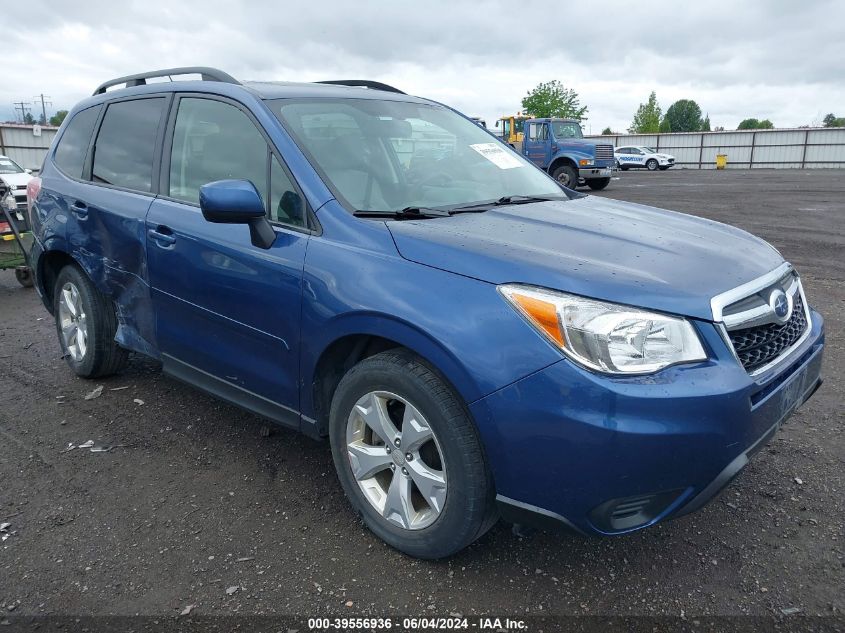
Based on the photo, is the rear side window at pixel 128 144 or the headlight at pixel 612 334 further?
the rear side window at pixel 128 144

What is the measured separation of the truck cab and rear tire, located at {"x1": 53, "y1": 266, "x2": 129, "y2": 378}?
18.3 m

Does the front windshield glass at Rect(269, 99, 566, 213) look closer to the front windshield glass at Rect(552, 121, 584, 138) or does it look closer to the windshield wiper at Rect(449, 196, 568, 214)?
the windshield wiper at Rect(449, 196, 568, 214)

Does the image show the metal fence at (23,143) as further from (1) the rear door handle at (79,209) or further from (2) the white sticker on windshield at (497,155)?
(2) the white sticker on windshield at (497,155)

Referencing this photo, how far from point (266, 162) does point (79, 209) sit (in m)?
1.73

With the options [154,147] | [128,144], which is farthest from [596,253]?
[128,144]

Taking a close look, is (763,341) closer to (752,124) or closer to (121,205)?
(121,205)

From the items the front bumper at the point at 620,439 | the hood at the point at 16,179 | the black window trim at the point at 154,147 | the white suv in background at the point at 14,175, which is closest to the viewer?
the front bumper at the point at 620,439

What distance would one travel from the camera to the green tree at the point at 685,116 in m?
107

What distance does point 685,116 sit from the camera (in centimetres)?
10888

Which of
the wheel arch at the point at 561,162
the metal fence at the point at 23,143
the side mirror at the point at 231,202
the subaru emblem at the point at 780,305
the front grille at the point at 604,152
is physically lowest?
the subaru emblem at the point at 780,305

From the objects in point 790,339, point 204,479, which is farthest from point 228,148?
point 790,339

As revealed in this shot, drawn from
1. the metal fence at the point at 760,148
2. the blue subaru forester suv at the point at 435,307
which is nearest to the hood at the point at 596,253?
the blue subaru forester suv at the point at 435,307

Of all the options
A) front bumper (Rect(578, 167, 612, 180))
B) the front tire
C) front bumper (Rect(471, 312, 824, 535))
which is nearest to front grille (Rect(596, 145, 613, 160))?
front bumper (Rect(578, 167, 612, 180))

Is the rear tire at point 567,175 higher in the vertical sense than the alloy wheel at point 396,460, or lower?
higher
